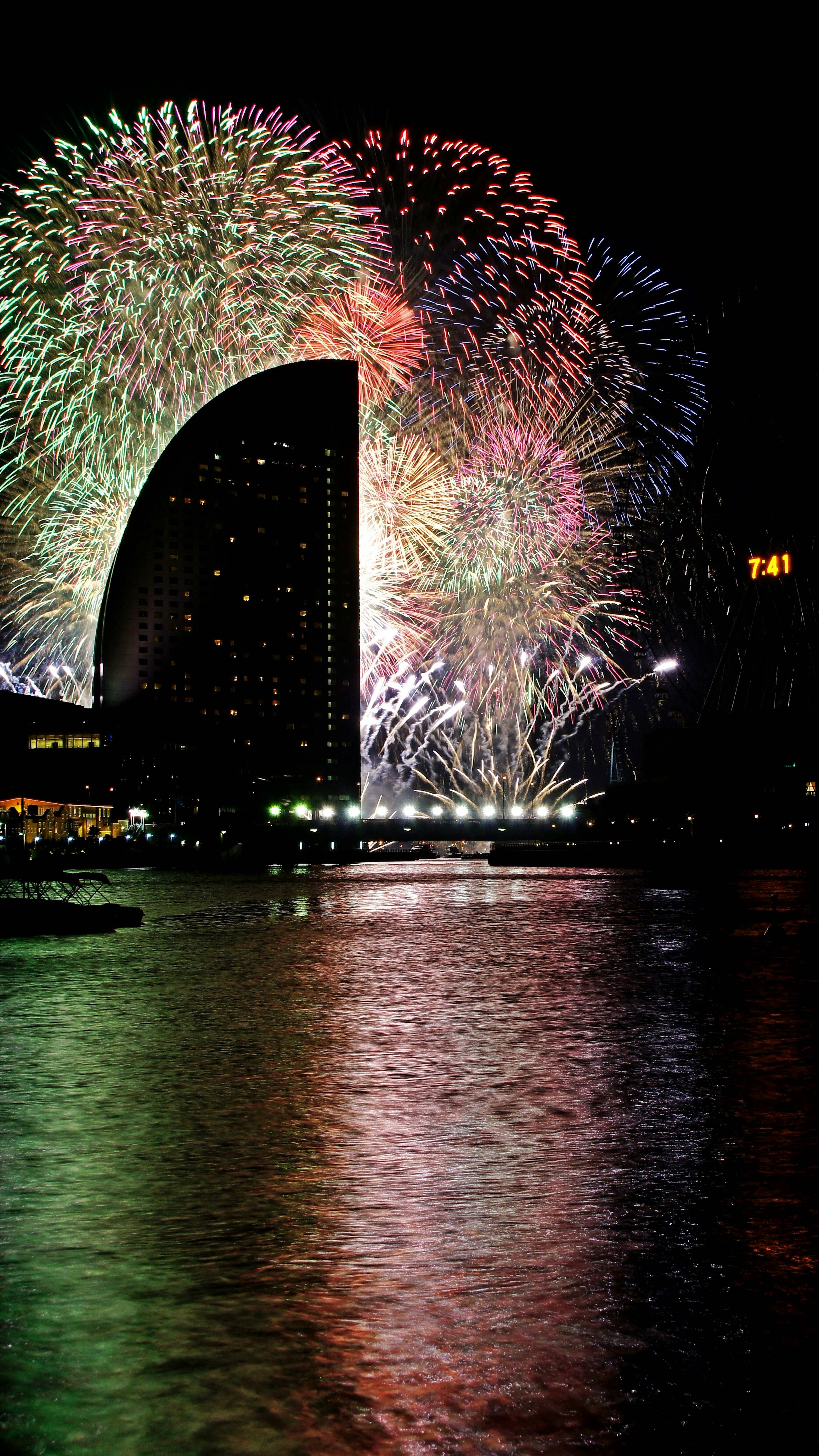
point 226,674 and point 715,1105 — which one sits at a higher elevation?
point 226,674

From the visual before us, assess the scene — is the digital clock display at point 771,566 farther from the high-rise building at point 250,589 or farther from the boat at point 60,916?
the high-rise building at point 250,589

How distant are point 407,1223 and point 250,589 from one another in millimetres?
179872

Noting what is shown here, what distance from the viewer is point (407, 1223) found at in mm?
8867

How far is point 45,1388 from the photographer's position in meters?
6.14

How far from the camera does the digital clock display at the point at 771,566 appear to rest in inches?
1656

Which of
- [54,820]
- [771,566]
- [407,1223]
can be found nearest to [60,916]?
[771,566]

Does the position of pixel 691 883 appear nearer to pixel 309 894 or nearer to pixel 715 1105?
pixel 309 894

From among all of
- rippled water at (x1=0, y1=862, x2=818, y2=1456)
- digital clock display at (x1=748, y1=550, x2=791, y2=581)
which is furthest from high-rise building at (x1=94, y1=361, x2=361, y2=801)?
rippled water at (x1=0, y1=862, x2=818, y2=1456)

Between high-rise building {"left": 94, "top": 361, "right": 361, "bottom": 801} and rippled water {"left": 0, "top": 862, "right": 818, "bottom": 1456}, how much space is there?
149m

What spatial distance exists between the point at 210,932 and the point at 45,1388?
3215cm

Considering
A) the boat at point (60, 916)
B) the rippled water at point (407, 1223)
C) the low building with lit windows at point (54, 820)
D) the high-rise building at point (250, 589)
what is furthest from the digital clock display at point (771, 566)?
the high-rise building at point (250, 589)

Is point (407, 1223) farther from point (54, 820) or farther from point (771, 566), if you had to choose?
point (54, 820)

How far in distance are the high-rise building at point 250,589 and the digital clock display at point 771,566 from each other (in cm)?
12639

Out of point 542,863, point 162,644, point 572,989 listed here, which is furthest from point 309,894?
point 162,644
